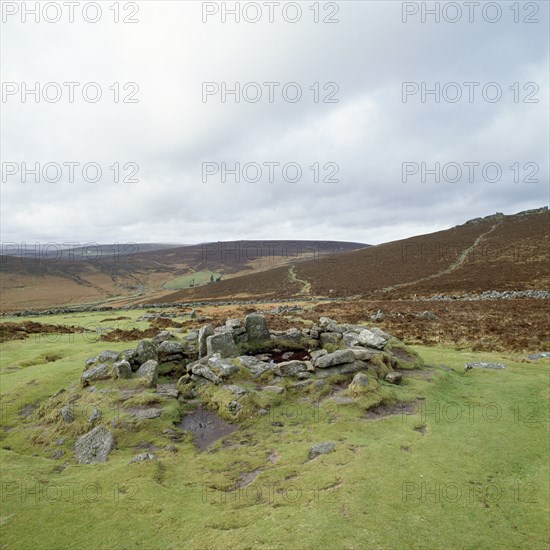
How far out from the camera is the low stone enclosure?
42.5 feet

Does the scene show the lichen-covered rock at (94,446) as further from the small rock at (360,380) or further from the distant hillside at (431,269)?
the distant hillside at (431,269)

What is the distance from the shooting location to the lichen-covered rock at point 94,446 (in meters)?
10.6

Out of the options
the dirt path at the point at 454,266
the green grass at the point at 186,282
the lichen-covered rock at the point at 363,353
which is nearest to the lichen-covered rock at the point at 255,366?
the lichen-covered rock at the point at 363,353

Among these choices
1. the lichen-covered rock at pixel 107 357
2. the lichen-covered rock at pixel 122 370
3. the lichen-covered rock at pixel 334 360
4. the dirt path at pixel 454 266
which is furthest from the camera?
the dirt path at pixel 454 266

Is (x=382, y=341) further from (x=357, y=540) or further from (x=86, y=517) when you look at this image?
(x=86, y=517)

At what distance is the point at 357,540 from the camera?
6445mm

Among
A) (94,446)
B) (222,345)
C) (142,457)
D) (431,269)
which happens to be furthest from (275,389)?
(431,269)

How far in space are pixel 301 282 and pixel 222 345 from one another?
6853 centimetres

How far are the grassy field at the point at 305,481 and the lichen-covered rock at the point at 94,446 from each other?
0.26 metres

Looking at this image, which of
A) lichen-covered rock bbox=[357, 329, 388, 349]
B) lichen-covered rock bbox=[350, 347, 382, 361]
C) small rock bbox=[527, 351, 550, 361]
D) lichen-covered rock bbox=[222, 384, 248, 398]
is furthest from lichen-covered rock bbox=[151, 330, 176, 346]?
small rock bbox=[527, 351, 550, 361]

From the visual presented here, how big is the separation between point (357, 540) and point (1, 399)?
15970mm

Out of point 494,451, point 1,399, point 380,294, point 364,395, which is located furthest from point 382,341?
point 380,294

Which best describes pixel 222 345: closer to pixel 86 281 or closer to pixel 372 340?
pixel 372 340

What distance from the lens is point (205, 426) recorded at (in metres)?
12.6
